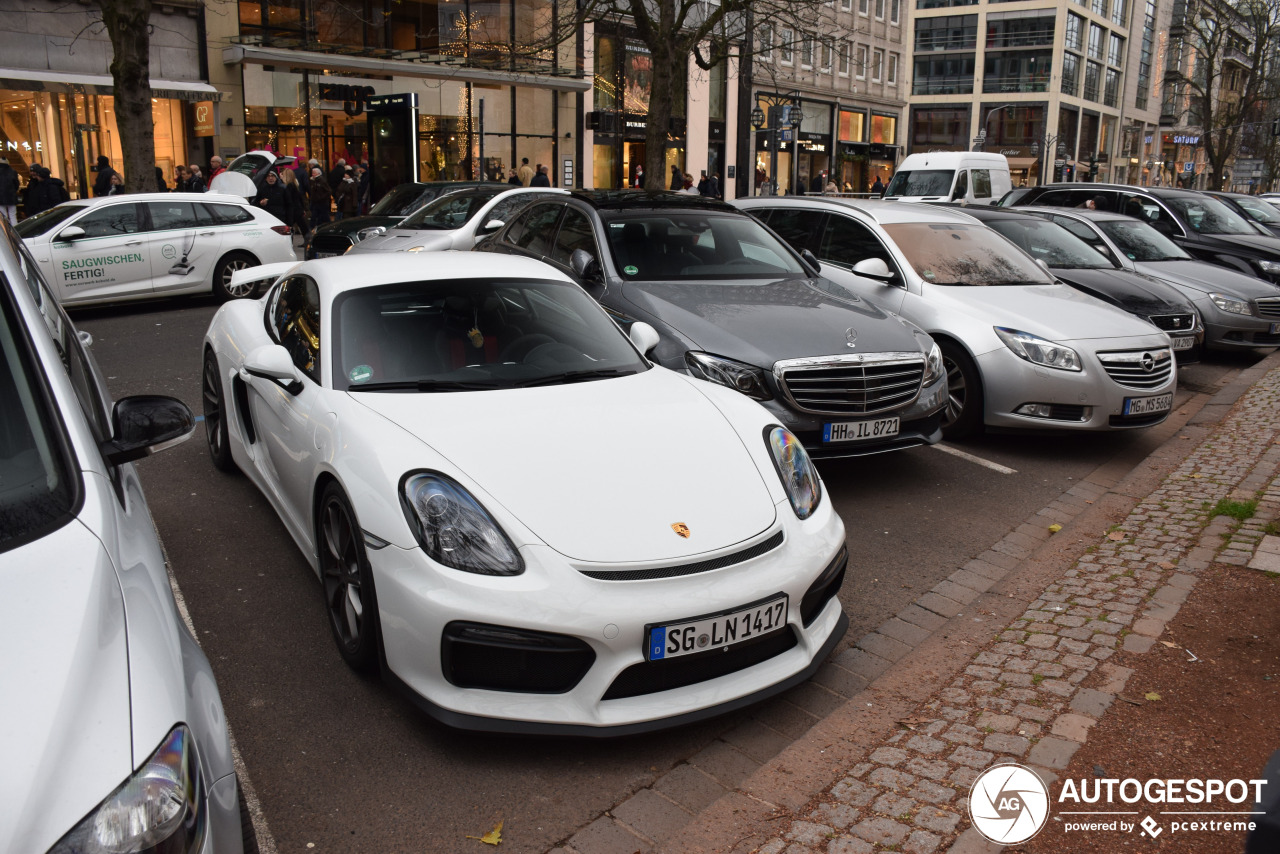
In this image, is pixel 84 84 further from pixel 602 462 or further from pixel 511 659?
pixel 511 659

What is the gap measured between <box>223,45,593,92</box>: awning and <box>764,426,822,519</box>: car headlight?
1010 inches

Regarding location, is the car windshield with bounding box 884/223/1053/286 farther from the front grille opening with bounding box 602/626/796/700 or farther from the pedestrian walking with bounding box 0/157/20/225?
the pedestrian walking with bounding box 0/157/20/225

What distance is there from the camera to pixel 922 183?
2297 cm

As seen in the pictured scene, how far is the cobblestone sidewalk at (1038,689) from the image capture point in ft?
9.64

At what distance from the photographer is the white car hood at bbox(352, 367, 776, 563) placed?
3.25 m

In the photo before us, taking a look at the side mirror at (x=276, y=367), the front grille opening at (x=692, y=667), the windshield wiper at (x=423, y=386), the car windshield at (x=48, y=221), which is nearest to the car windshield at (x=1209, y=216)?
the windshield wiper at (x=423, y=386)

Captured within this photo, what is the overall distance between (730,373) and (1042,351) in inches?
105

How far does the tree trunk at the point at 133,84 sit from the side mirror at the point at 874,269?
41.9 feet

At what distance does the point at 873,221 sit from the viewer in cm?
844

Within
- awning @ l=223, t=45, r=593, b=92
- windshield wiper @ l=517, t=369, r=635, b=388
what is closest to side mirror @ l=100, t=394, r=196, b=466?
windshield wiper @ l=517, t=369, r=635, b=388

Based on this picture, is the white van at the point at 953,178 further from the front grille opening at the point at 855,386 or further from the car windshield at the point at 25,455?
the car windshield at the point at 25,455

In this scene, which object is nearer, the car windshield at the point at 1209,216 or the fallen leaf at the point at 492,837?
the fallen leaf at the point at 492,837

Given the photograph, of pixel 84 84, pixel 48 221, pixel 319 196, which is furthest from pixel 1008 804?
pixel 84 84

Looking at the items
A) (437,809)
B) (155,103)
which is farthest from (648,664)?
(155,103)
